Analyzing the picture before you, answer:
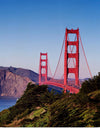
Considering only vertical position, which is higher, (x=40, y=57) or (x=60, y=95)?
(x=40, y=57)

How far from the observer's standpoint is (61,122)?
31.9 feet

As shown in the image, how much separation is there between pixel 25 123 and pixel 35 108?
3874 millimetres

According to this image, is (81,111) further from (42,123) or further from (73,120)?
(42,123)

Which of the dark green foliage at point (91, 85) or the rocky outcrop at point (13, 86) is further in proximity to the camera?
the rocky outcrop at point (13, 86)

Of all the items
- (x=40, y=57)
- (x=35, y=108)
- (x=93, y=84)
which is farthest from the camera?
(x=40, y=57)

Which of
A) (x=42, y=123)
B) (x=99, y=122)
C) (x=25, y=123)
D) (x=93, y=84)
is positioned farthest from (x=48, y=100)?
(x=99, y=122)

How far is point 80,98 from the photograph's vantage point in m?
11.4

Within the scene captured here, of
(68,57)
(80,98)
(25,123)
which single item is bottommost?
(25,123)

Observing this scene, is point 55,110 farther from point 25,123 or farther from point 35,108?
point 35,108

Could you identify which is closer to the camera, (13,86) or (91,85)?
(91,85)

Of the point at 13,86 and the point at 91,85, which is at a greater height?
the point at 91,85

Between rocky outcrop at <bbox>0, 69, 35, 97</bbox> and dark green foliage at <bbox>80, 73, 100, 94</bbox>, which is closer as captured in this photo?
dark green foliage at <bbox>80, 73, 100, 94</bbox>

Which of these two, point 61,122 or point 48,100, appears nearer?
point 61,122

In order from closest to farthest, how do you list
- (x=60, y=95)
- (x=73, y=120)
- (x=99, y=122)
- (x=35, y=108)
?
(x=99, y=122), (x=73, y=120), (x=35, y=108), (x=60, y=95)
